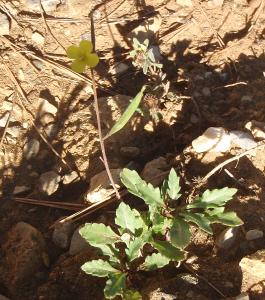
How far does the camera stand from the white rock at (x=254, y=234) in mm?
2293

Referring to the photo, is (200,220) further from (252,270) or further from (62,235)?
(62,235)

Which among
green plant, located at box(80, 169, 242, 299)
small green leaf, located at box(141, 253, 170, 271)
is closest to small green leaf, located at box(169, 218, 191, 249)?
green plant, located at box(80, 169, 242, 299)

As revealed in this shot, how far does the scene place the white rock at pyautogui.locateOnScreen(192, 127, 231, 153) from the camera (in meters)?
2.61

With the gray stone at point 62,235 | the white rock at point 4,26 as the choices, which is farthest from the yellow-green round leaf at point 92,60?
the white rock at point 4,26

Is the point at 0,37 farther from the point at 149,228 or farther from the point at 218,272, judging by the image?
the point at 218,272

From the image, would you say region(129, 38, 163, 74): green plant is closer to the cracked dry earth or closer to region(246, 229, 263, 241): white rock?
the cracked dry earth

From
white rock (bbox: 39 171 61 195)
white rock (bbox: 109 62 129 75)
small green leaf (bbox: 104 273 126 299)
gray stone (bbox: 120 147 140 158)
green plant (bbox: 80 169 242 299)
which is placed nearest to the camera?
small green leaf (bbox: 104 273 126 299)

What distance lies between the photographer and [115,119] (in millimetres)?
2977

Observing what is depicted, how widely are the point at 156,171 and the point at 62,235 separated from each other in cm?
63

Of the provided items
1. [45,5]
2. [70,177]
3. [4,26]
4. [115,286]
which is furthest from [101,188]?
[45,5]

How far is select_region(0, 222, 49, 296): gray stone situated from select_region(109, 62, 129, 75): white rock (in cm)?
128

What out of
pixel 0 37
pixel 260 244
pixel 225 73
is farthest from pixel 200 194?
pixel 0 37

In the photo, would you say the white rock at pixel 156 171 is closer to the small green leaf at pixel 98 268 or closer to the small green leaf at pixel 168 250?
the small green leaf at pixel 168 250

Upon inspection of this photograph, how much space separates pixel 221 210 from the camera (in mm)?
2279
